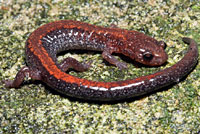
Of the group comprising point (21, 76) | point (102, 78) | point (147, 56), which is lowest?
point (21, 76)

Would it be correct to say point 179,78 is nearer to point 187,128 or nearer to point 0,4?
point 187,128

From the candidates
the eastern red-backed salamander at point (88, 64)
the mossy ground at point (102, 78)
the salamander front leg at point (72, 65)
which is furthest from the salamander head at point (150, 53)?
the salamander front leg at point (72, 65)

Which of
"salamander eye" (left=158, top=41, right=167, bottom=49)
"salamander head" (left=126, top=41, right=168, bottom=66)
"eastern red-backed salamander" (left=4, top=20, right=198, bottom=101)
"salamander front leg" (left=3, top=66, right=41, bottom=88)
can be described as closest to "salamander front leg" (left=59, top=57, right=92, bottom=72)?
"eastern red-backed salamander" (left=4, top=20, right=198, bottom=101)

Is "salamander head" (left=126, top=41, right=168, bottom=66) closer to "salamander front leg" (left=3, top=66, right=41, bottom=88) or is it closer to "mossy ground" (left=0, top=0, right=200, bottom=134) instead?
"mossy ground" (left=0, top=0, right=200, bottom=134)

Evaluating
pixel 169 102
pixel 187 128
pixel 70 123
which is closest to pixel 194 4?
pixel 169 102

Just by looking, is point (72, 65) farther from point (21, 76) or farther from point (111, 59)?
point (21, 76)

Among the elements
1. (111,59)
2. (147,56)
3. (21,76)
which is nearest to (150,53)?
(147,56)

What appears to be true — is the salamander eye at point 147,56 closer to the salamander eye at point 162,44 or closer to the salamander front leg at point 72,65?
the salamander eye at point 162,44
